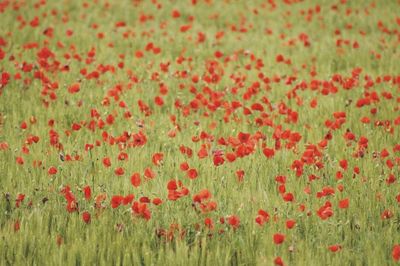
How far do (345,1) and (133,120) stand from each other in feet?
23.1

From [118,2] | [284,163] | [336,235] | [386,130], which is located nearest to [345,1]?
[118,2]

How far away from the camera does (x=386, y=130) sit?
4.12m

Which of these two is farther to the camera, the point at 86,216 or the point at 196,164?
the point at 196,164

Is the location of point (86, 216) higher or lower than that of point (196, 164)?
lower

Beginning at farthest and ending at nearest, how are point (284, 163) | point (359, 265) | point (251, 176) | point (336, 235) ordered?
1. point (284, 163)
2. point (251, 176)
3. point (336, 235)
4. point (359, 265)

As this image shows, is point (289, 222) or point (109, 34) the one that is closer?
point (289, 222)

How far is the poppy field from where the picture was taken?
2.54m

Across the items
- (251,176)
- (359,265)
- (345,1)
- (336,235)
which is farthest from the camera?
(345,1)

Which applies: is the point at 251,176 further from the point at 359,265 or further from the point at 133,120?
the point at 133,120

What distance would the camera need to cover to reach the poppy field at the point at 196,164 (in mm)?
2535

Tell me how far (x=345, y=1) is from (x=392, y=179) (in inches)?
305

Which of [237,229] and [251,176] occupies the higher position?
[251,176]

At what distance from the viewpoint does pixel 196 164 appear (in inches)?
137

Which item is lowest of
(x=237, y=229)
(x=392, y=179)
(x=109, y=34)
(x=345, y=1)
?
(x=237, y=229)
